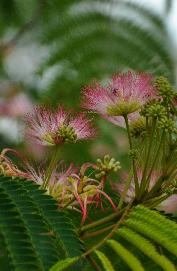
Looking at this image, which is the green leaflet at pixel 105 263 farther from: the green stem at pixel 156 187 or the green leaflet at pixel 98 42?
the green leaflet at pixel 98 42

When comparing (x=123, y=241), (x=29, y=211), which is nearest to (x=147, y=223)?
(x=123, y=241)

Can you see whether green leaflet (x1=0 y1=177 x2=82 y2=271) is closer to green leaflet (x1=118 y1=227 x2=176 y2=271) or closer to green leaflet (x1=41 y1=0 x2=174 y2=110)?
green leaflet (x1=118 y1=227 x2=176 y2=271)

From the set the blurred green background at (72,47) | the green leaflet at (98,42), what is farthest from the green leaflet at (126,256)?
the green leaflet at (98,42)

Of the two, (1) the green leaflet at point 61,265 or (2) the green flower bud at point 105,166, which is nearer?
(1) the green leaflet at point 61,265

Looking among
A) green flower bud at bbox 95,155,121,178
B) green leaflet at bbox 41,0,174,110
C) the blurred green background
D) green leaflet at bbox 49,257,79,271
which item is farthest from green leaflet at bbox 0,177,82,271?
green leaflet at bbox 41,0,174,110

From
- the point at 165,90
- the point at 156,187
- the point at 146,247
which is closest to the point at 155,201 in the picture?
the point at 156,187

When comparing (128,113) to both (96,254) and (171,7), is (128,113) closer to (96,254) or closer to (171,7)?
(96,254)

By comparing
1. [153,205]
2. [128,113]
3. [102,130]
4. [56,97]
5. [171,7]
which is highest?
[171,7]
